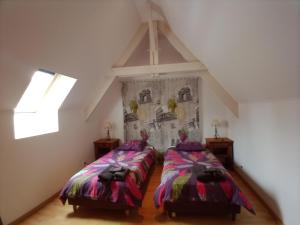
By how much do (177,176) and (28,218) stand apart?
1.98 m

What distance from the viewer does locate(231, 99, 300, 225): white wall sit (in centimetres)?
208

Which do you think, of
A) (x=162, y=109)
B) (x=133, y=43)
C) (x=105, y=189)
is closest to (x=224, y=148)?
(x=162, y=109)

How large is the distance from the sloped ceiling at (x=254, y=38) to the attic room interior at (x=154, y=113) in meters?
0.01

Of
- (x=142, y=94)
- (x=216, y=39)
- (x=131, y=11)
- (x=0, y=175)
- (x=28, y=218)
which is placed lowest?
(x=28, y=218)

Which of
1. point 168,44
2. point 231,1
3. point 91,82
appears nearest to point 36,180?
point 91,82

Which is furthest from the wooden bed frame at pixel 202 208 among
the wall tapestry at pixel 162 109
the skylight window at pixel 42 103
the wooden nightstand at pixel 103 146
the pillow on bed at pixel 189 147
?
the wooden nightstand at pixel 103 146

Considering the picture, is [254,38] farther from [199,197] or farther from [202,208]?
[202,208]

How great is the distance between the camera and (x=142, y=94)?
484 centimetres

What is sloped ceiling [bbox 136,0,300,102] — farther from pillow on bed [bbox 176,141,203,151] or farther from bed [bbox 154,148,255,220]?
pillow on bed [bbox 176,141,203,151]

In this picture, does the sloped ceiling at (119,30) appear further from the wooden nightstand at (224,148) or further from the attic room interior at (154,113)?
the wooden nightstand at (224,148)

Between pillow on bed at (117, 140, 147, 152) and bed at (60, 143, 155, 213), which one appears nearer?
bed at (60, 143, 155, 213)

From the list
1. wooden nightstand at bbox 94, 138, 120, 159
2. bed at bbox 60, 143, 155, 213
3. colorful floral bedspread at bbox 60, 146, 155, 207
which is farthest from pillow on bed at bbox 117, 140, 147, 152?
bed at bbox 60, 143, 155, 213

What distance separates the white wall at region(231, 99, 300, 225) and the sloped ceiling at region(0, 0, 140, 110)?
2403mm

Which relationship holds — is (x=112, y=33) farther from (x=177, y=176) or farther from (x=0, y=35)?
(x=177, y=176)
